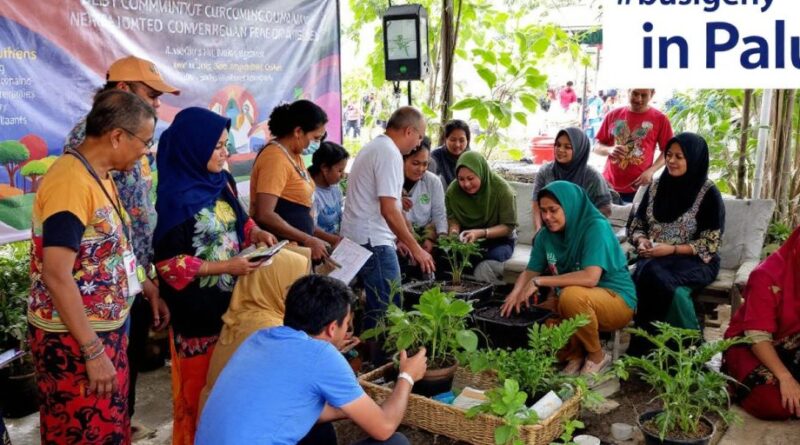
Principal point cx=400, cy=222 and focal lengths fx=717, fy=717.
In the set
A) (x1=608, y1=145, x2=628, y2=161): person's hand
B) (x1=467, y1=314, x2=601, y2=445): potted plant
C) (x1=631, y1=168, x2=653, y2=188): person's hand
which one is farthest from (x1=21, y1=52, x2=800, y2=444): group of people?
(x1=608, y1=145, x2=628, y2=161): person's hand

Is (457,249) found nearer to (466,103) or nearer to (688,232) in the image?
(688,232)

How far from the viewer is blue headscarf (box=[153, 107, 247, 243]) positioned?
2.45 meters

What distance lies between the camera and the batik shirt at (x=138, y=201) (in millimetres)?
2590

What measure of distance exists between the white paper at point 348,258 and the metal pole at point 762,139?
293cm

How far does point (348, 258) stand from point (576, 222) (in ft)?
3.77

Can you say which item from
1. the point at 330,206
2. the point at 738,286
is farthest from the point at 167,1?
the point at 738,286

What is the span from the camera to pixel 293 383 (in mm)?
1966

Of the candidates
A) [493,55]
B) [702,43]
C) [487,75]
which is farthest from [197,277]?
[493,55]

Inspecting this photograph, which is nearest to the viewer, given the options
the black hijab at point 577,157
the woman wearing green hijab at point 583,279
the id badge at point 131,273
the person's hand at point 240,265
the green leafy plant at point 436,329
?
the id badge at point 131,273

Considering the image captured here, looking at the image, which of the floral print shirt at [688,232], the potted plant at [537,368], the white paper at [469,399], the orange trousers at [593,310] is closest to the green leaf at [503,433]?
the potted plant at [537,368]

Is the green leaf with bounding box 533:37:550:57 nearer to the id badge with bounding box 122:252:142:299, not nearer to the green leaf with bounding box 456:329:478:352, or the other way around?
the green leaf with bounding box 456:329:478:352

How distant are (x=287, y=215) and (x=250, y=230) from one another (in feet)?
2.00

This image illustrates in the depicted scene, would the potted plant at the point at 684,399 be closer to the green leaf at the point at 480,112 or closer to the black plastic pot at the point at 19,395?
the black plastic pot at the point at 19,395

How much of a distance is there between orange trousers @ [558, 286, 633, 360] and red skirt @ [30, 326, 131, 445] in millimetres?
2112
